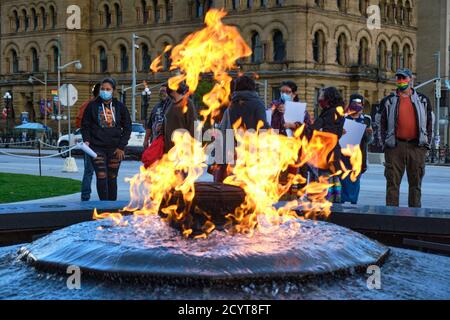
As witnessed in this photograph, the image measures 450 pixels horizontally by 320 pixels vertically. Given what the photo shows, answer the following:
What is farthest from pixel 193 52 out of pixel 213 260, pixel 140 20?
pixel 140 20

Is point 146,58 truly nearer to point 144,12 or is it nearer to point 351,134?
point 144,12

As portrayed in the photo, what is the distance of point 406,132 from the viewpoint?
9.44 m

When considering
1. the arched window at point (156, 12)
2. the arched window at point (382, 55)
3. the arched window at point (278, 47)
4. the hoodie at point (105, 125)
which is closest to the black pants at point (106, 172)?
the hoodie at point (105, 125)

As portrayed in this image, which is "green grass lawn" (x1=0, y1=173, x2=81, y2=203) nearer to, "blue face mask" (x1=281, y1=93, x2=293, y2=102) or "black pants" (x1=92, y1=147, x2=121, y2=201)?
"black pants" (x1=92, y1=147, x2=121, y2=201)

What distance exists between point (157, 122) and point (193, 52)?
361 centimetres

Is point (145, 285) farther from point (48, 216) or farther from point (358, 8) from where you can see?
point (358, 8)

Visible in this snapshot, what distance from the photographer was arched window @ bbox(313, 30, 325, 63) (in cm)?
6412

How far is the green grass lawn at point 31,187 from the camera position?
1416 cm

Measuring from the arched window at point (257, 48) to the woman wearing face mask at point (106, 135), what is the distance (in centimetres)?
5461

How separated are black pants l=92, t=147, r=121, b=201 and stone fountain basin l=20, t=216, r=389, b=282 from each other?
366 centimetres

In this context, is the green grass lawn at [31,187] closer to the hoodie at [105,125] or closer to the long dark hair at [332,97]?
the hoodie at [105,125]

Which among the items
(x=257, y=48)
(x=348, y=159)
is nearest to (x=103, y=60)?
(x=257, y=48)

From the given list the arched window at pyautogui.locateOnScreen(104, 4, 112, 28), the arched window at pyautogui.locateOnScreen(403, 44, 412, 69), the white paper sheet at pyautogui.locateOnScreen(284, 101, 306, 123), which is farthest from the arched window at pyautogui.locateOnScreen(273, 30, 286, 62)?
the white paper sheet at pyautogui.locateOnScreen(284, 101, 306, 123)

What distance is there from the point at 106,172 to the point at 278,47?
181 ft
